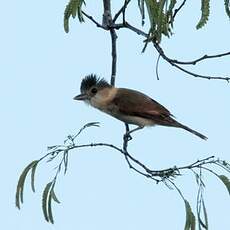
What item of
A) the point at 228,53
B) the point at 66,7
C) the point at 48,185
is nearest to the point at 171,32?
the point at 228,53

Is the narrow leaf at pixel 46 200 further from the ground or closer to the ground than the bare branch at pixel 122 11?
closer to the ground

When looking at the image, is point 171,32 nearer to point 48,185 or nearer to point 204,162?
point 204,162

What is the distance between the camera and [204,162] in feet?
9.20

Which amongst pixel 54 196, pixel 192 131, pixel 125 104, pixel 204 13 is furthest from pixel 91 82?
pixel 204 13

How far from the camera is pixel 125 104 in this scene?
15.7 ft

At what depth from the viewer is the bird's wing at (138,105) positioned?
15.4ft

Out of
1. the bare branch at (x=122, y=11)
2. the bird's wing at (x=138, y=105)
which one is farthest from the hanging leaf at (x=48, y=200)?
the bird's wing at (x=138, y=105)

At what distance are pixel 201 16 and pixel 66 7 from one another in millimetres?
596

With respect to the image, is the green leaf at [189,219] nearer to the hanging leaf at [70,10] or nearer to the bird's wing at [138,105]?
the hanging leaf at [70,10]

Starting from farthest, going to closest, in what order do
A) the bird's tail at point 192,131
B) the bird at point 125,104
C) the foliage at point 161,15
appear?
the bird at point 125,104
the bird's tail at point 192,131
the foliage at point 161,15

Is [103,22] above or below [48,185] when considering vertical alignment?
above

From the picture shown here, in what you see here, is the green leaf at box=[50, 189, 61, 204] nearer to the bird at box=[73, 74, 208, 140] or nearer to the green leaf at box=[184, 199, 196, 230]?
the green leaf at box=[184, 199, 196, 230]

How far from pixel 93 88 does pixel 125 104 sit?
0.33m

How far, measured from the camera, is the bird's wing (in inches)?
185
